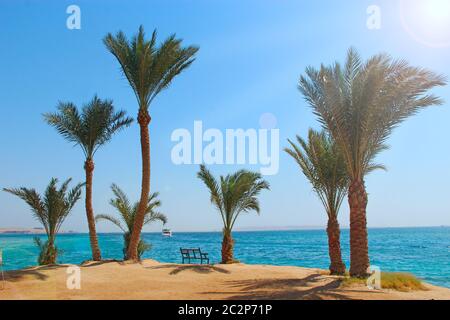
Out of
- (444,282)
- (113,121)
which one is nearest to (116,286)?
(113,121)

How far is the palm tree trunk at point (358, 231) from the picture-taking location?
45.3 ft

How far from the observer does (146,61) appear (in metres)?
18.1

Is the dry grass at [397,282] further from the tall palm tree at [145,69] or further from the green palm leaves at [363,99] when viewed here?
the tall palm tree at [145,69]

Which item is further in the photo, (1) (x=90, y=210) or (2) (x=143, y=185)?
(1) (x=90, y=210)

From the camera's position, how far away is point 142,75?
18.3m

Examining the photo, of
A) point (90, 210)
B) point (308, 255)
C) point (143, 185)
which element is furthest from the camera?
point (308, 255)

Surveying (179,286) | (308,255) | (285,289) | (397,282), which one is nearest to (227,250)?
(179,286)

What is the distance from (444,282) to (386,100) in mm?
14143

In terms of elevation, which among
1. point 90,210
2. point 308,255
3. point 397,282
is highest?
point 90,210

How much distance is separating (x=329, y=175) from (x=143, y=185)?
8388mm

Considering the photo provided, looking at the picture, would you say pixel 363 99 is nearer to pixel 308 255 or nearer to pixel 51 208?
pixel 51 208

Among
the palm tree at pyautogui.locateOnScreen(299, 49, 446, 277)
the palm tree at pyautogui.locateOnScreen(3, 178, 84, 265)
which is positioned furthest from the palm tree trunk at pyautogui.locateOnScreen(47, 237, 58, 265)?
the palm tree at pyautogui.locateOnScreen(299, 49, 446, 277)
